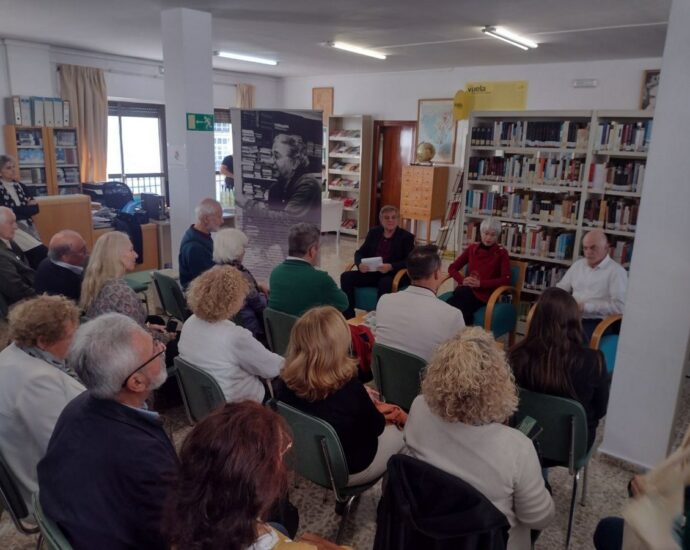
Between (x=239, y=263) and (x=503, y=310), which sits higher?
(x=239, y=263)

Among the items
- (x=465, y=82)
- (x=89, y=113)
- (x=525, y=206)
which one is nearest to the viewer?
(x=525, y=206)

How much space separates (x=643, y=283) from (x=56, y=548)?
2.71 m

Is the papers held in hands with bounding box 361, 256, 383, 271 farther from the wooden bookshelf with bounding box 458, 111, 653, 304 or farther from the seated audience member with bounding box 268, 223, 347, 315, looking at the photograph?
the seated audience member with bounding box 268, 223, 347, 315

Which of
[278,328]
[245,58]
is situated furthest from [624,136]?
[245,58]

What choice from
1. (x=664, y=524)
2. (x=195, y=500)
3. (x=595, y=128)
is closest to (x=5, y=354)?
(x=195, y=500)

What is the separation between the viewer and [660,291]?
8.68 ft

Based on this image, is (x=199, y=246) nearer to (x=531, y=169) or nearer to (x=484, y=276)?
(x=484, y=276)

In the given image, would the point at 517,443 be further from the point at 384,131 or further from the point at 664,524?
the point at 384,131

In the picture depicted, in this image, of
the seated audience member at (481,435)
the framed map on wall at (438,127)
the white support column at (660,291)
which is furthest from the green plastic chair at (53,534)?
the framed map on wall at (438,127)

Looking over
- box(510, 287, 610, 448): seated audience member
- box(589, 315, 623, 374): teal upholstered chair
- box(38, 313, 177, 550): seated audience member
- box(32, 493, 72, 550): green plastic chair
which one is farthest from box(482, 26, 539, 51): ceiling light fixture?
box(32, 493, 72, 550): green plastic chair

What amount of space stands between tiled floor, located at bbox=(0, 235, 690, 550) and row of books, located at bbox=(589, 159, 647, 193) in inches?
87.7

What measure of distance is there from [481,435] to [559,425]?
75 cm

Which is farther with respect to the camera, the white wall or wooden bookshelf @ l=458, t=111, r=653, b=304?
the white wall

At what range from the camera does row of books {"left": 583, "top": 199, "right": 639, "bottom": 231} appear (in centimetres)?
450
